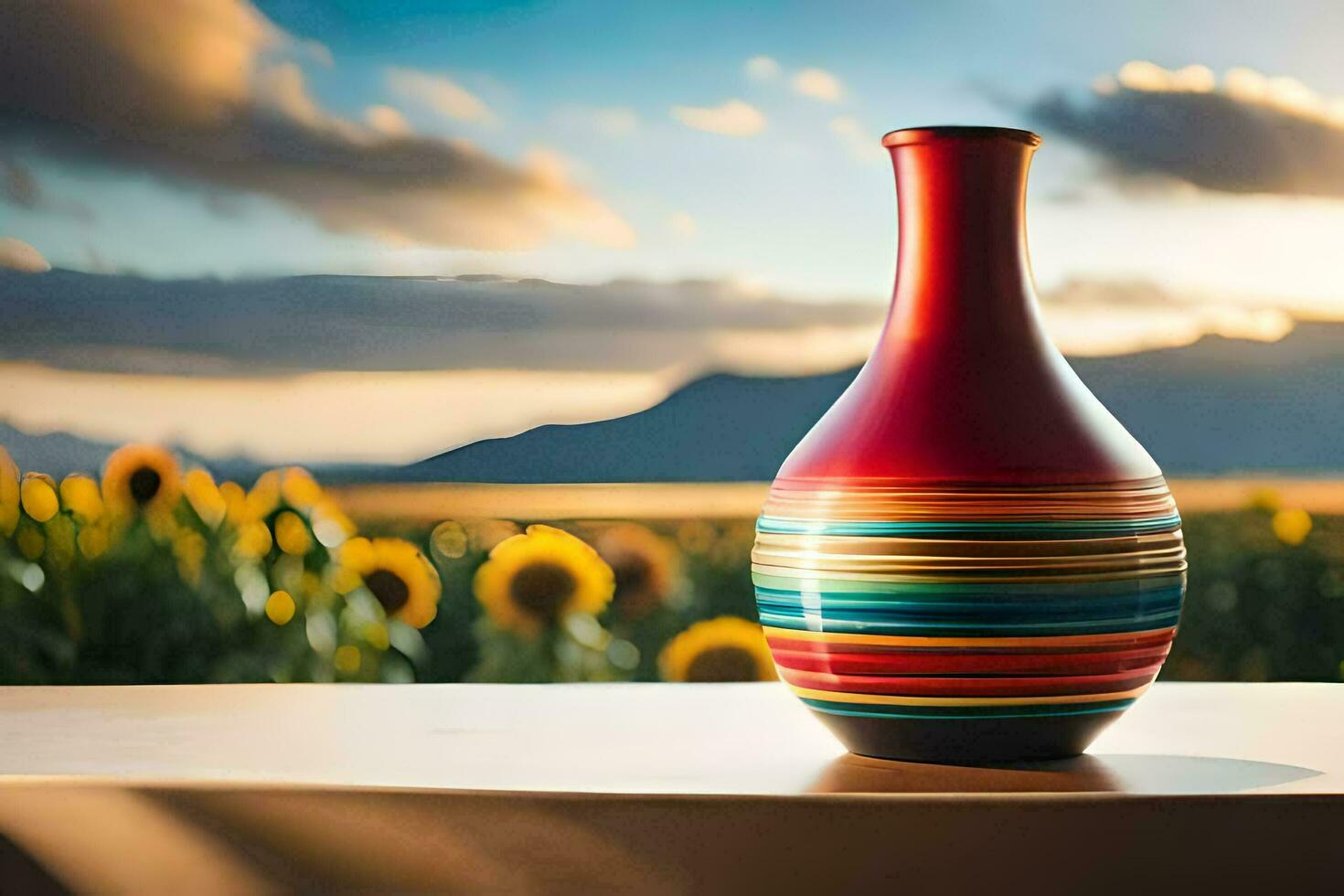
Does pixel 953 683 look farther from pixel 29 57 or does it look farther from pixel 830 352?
pixel 29 57

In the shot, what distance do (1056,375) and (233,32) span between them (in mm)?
1205

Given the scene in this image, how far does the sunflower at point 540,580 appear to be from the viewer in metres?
1.21

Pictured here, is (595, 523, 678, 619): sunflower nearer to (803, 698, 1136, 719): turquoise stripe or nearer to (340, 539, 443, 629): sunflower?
(340, 539, 443, 629): sunflower

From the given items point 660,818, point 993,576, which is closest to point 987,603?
point 993,576

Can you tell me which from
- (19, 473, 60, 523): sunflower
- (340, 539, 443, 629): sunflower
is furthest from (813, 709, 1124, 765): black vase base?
(19, 473, 60, 523): sunflower

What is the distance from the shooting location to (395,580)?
51.4 inches

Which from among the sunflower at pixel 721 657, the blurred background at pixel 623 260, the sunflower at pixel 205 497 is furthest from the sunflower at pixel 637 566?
the sunflower at pixel 205 497

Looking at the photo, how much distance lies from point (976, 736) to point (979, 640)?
0.04 metres

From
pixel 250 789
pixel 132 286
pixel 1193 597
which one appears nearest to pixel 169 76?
pixel 132 286

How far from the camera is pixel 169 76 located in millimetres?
1509

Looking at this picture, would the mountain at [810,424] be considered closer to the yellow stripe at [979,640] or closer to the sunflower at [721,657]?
the sunflower at [721,657]

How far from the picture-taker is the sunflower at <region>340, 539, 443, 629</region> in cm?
130

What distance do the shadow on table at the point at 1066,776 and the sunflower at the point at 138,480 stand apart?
2.90ft

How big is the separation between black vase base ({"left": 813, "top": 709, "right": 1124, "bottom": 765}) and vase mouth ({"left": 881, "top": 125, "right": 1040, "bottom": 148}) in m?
0.18
